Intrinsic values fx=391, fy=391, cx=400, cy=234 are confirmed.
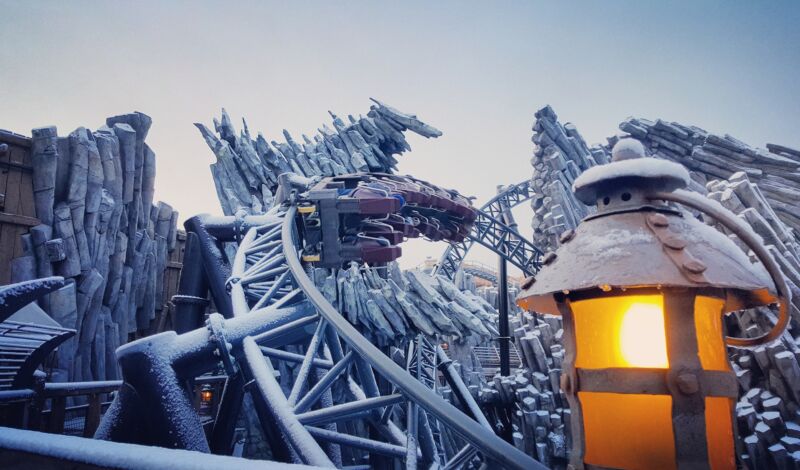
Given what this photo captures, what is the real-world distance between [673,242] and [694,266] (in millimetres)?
131

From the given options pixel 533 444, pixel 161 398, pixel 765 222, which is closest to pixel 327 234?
pixel 161 398

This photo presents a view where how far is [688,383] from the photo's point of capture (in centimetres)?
137

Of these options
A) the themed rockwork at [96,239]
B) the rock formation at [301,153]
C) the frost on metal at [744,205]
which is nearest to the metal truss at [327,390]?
the frost on metal at [744,205]

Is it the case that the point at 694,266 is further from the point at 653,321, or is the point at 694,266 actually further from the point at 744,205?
the point at 744,205

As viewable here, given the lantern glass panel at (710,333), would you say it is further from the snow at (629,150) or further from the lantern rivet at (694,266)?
the snow at (629,150)

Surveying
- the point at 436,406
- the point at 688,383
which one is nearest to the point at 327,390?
the point at 436,406

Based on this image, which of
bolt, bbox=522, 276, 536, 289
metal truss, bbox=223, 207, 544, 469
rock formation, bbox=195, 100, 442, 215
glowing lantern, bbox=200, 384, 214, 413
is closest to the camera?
bolt, bbox=522, 276, 536, 289

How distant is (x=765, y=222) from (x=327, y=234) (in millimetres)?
5487

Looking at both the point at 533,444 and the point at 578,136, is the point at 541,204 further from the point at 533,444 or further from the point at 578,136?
the point at 533,444

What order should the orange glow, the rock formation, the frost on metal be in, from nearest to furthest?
the orange glow < the frost on metal < the rock formation

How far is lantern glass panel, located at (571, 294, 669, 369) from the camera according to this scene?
4.87ft

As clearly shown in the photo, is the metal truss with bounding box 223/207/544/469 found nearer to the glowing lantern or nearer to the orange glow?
the orange glow

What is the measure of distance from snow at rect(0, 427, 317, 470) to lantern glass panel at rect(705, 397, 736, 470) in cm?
147

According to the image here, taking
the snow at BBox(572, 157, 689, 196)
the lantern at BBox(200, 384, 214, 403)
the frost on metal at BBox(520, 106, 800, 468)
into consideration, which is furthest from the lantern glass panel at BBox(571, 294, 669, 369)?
the lantern at BBox(200, 384, 214, 403)
